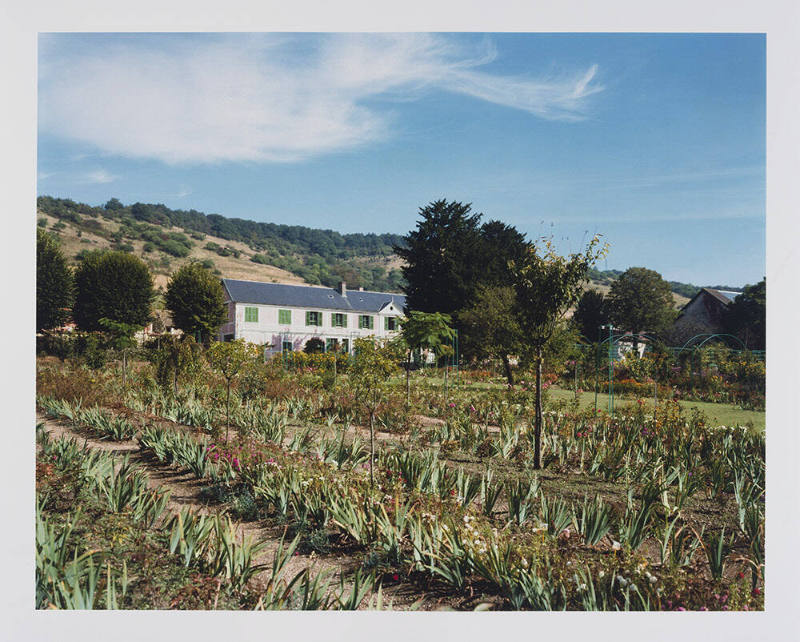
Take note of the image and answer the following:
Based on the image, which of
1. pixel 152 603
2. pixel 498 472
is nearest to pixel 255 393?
pixel 498 472

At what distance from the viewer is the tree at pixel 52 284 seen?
39.1 ft

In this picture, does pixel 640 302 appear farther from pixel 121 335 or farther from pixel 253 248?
pixel 121 335

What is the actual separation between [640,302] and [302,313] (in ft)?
47.8

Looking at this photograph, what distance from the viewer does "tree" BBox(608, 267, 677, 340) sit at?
21.2 m

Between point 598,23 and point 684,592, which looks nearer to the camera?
point 684,592

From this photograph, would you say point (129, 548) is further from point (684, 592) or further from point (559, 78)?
point (559, 78)

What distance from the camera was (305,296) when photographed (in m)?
23.6

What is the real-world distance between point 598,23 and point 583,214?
85.2 inches

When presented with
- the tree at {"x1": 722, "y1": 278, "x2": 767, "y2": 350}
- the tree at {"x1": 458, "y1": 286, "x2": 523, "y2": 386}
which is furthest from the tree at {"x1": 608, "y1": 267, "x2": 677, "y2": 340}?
the tree at {"x1": 722, "y1": 278, "x2": 767, "y2": 350}

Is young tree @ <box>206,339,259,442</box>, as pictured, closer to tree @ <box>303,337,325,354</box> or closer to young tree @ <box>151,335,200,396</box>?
young tree @ <box>151,335,200,396</box>

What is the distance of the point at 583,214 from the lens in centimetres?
541

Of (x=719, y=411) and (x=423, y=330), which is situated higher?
(x=423, y=330)

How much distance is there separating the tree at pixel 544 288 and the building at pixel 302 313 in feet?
48.0

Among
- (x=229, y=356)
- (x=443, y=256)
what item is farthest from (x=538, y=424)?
(x=443, y=256)
